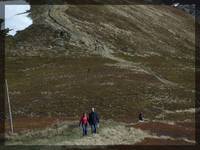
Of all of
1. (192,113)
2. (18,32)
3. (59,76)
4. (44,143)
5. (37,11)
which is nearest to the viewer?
(44,143)

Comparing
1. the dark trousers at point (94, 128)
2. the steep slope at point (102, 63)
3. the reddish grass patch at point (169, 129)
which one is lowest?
the reddish grass patch at point (169, 129)

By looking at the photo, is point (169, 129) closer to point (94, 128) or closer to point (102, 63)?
point (94, 128)

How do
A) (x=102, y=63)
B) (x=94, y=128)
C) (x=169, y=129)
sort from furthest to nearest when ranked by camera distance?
(x=102, y=63), (x=169, y=129), (x=94, y=128)

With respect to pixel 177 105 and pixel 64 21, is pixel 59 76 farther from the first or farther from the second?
pixel 64 21

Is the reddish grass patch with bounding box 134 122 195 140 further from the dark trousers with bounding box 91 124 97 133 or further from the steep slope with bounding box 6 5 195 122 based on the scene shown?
the dark trousers with bounding box 91 124 97 133

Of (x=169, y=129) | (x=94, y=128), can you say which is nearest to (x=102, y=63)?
(x=169, y=129)

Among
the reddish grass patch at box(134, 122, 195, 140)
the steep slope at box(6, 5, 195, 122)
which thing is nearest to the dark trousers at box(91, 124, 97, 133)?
the reddish grass patch at box(134, 122, 195, 140)

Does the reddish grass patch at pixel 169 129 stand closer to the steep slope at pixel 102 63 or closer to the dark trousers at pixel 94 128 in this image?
the steep slope at pixel 102 63

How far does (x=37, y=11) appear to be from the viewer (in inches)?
5226

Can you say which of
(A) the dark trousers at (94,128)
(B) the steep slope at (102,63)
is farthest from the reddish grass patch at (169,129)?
(A) the dark trousers at (94,128)

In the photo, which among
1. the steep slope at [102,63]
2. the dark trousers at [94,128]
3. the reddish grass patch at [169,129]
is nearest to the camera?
the dark trousers at [94,128]

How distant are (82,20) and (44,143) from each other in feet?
293

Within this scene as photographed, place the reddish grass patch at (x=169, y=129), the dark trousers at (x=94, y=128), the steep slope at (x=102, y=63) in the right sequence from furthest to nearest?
the steep slope at (x=102, y=63) < the reddish grass patch at (x=169, y=129) < the dark trousers at (x=94, y=128)

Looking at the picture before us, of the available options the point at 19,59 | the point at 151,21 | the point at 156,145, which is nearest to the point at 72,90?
the point at 19,59
